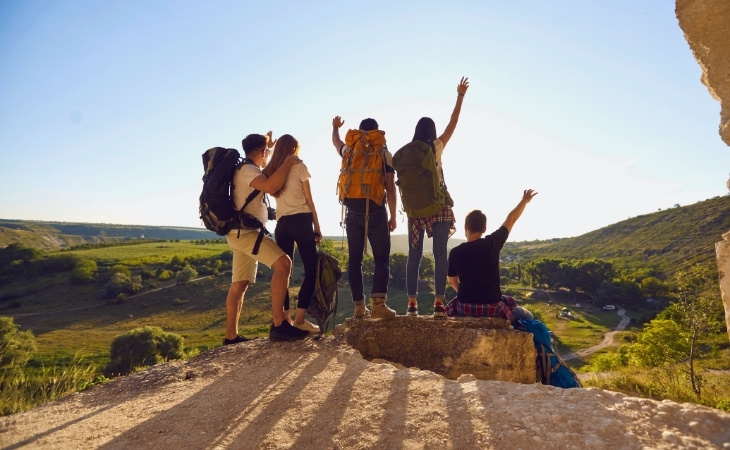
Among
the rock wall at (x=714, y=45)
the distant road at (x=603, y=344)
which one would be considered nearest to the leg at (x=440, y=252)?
the rock wall at (x=714, y=45)

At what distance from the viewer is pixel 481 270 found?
482 cm

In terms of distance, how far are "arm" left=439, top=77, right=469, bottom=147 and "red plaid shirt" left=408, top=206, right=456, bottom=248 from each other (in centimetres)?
90

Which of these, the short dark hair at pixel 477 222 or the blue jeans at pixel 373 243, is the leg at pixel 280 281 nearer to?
the blue jeans at pixel 373 243

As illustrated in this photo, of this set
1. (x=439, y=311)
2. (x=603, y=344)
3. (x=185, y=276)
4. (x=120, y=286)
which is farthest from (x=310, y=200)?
(x=185, y=276)

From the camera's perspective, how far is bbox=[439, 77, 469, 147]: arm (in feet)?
17.2

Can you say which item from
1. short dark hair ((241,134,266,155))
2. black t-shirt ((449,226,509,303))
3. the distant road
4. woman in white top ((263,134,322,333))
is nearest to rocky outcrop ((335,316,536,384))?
black t-shirt ((449,226,509,303))

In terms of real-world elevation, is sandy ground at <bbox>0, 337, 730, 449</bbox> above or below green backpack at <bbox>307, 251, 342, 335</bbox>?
below

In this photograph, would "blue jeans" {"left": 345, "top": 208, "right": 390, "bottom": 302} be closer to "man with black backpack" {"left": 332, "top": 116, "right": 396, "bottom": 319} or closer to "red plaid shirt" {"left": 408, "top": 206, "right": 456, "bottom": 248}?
"man with black backpack" {"left": 332, "top": 116, "right": 396, "bottom": 319}

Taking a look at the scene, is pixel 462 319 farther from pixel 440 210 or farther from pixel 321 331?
pixel 321 331

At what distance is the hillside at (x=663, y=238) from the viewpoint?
98.8 m

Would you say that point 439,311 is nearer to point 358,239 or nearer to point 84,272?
point 358,239

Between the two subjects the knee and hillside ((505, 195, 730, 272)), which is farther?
hillside ((505, 195, 730, 272))

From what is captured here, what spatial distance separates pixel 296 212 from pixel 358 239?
2.59 feet

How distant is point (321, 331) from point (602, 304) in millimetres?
95406
